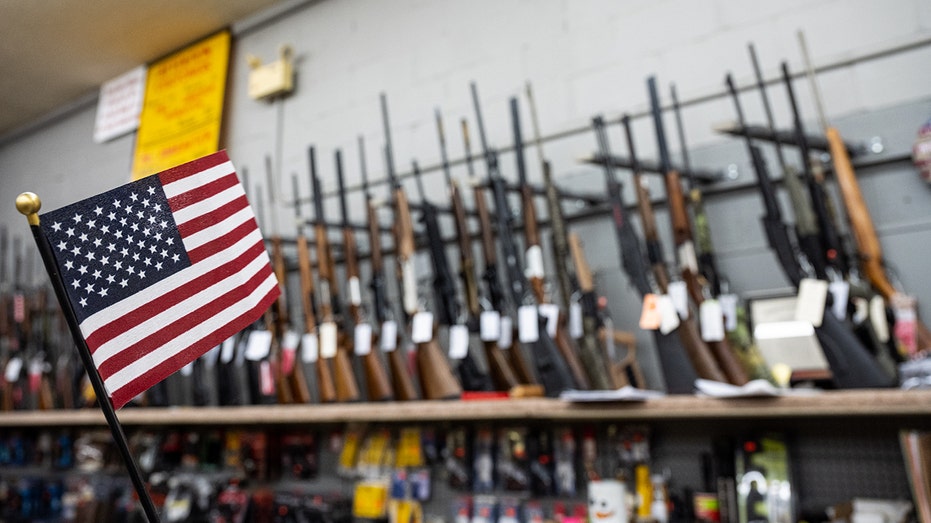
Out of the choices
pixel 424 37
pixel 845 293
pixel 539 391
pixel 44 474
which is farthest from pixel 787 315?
pixel 44 474

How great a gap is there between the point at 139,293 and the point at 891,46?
87.2 inches

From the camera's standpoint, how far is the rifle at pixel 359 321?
2551 mm

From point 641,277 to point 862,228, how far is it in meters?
0.62

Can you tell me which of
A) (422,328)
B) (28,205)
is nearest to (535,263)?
(422,328)

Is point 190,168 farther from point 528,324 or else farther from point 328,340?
point 328,340

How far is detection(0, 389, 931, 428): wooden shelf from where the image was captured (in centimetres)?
170

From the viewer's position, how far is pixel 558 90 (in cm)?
296

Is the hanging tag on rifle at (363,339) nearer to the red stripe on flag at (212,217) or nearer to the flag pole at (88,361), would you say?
the red stripe on flag at (212,217)

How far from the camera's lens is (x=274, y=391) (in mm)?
2855

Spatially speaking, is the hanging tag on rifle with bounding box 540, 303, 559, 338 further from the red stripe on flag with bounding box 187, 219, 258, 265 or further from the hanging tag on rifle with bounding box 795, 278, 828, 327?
the red stripe on flag with bounding box 187, 219, 258, 265

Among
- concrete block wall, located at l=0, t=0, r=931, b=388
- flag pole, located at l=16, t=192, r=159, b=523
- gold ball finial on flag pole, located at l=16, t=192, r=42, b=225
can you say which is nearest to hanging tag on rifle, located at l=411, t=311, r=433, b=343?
concrete block wall, located at l=0, t=0, r=931, b=388

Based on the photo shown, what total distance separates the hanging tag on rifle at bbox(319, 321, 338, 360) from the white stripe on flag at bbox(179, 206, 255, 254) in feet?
4.96

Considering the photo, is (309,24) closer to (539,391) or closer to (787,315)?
(539,391)

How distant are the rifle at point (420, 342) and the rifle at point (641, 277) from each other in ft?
2.36
